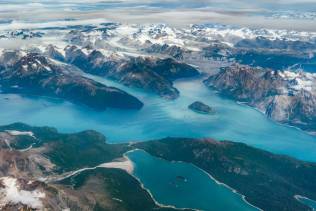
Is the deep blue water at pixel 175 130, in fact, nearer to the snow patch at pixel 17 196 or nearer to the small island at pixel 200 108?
the small island at pixel 200 108

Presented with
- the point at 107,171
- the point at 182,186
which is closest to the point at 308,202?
the point at 182,186

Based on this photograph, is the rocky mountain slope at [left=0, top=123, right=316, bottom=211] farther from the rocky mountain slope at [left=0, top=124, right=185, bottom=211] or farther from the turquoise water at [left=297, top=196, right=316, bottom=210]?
the turquoise water at [left=297, top=196, right=316, bottom=210]

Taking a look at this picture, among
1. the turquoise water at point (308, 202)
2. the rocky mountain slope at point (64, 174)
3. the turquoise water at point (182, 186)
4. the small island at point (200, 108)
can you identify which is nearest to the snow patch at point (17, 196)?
the rocky mountain slope at point (64, 174)

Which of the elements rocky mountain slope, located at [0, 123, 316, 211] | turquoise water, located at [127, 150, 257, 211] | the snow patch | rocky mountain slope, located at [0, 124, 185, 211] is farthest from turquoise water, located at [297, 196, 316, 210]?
the snow patch

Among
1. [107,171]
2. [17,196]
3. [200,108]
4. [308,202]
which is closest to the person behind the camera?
[17,196]

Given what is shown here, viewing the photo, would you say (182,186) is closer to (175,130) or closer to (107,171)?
(107,171)
